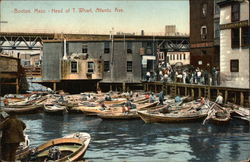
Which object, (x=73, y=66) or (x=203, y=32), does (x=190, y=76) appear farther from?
(x=73, y=66)

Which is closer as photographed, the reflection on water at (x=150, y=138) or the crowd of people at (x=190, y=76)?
the reflection on water at (x=150, y=138)

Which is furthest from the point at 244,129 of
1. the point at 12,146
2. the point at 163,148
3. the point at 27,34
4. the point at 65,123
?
the point at 27,34

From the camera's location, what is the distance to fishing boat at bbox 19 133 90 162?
14.7m

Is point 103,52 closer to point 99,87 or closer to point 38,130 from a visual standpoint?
point 99,87

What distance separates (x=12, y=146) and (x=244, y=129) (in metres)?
18.1

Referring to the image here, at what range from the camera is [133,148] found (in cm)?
1998

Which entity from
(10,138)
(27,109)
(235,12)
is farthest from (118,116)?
(10,138)

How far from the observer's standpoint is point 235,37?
31.7m

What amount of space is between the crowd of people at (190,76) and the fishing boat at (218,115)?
297 inches

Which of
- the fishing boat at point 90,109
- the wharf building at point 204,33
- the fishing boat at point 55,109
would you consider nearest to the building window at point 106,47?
the wharf building at point 204,33

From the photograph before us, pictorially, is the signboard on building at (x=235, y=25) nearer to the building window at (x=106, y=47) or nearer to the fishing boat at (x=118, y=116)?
the fishing boat at (x=118, y=116)

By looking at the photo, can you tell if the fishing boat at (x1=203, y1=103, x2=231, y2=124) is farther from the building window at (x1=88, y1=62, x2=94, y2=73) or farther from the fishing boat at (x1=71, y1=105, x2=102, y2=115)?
the building window at (x1=88, y1=62, x2=94, y2=73)

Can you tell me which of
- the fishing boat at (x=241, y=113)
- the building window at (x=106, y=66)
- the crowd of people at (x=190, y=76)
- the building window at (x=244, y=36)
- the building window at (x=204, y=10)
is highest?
the building window at (x=204, y=10)

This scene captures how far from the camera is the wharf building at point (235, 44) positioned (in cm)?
3012
